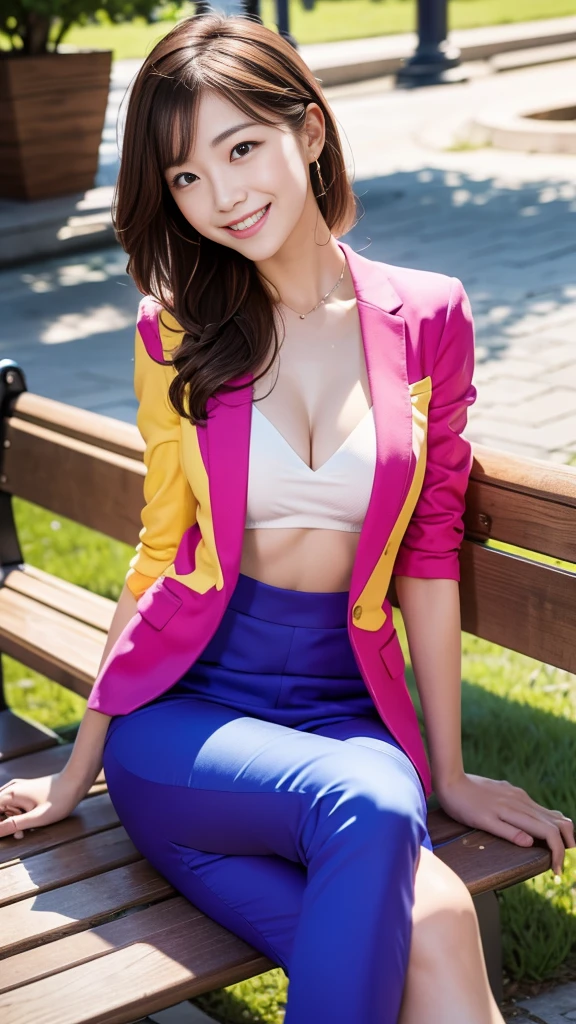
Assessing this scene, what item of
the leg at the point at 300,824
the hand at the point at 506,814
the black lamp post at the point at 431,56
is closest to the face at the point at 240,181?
the leg at the point at 300,824

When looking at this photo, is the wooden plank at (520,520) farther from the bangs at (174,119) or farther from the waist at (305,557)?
the bangs at (174,119)

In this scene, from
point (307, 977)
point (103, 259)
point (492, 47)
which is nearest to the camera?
point (307, 977)

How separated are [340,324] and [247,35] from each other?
529mm

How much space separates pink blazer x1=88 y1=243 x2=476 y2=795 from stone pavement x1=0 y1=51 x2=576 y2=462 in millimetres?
390

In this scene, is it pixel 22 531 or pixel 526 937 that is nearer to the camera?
pixel 526 937

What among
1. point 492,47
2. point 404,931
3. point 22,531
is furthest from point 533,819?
point 492,47

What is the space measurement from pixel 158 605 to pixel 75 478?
1.04 m

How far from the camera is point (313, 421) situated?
8.10ft

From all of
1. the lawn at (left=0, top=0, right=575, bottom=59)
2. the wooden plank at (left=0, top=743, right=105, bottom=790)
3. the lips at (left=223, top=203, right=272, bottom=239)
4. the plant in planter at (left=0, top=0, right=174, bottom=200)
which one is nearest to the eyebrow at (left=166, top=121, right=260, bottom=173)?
the lips at (left=223, top=203, right=272, bottom=239)

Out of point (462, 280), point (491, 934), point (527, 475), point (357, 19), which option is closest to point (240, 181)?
point (527, 475)

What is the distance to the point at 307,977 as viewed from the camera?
1.92m

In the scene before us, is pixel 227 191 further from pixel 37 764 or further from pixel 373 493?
pixel 37 764

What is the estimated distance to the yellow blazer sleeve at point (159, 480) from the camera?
100 inches

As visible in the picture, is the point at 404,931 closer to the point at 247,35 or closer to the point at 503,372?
the point at 247,35
